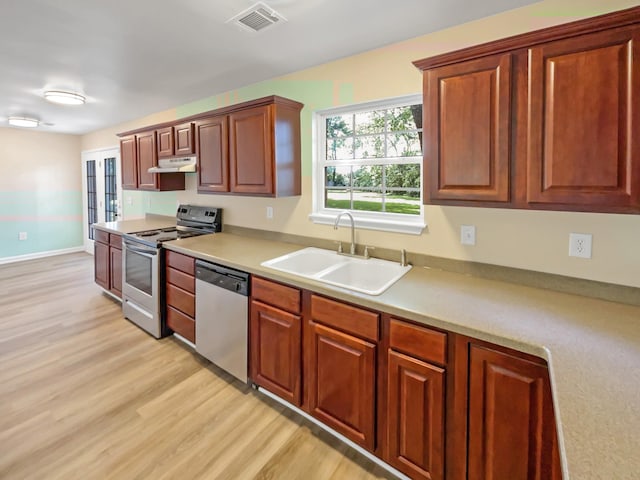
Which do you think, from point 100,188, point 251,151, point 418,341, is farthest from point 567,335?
point 100,188

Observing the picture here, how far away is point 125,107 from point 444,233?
13.3 ft

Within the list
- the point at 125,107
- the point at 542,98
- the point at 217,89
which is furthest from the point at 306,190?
the point at 125,107

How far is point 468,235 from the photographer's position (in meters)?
1.97

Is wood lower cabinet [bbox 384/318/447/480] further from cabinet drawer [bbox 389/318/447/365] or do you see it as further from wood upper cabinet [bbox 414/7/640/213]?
wood upper cabinet [bbox 414/7/640/213]

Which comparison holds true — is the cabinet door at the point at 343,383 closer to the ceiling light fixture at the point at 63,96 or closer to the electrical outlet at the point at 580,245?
the electrical outlet at the point at 580,245

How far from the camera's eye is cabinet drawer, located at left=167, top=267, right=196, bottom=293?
8.82 ft

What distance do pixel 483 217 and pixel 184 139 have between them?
286 cm

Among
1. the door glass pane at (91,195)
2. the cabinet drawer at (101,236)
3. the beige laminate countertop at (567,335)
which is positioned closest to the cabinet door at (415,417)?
the beige laminate countertop at (567,335)

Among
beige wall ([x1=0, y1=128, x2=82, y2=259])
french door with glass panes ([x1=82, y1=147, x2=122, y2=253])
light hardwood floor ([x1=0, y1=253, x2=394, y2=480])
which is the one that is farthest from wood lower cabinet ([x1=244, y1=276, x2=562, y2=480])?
beige wall ([x1=0, y1=128, x2=82, y2=259])

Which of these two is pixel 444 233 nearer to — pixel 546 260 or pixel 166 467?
pixel 546 260

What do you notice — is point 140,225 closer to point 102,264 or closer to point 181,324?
point 102,264

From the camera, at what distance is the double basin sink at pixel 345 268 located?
2135mm

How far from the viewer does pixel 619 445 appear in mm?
718

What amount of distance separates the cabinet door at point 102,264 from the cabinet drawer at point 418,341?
146 inches
